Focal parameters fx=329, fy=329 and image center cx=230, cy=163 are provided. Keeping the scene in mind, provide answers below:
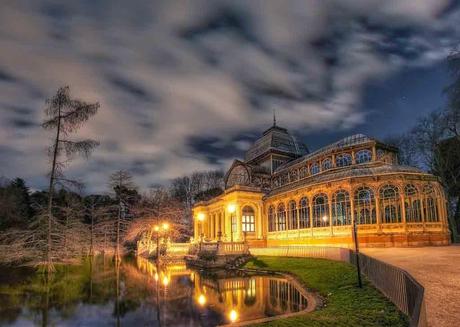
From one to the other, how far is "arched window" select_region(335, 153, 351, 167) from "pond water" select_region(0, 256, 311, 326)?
61.0ft

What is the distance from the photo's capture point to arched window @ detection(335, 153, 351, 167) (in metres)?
33.8

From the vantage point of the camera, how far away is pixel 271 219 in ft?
128

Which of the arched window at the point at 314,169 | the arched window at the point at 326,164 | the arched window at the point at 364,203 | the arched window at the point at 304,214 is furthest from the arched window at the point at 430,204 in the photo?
the arched window at the point at 314,169

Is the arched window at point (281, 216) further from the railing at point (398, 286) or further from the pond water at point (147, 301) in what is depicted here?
the railing at point (398, 286)

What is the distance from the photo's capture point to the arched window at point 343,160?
3378 cm

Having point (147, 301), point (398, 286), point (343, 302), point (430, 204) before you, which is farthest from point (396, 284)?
point (430, 204)

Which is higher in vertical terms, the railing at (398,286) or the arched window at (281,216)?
the arched window at (281,216)

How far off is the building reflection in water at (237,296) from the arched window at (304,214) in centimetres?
1386

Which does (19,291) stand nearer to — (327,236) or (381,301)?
(381,301)

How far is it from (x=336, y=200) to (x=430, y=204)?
7.37 meters

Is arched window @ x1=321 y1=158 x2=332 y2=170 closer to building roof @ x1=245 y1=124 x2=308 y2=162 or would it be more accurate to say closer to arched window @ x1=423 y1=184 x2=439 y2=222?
arched window @ x1=423 y1=184 x2=439 y2=222

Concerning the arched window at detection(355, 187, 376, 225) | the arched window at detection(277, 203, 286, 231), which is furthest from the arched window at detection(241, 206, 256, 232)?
the arched window at detection(355, 187, 376, 225)

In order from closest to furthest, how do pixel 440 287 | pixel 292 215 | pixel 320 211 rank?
pixel 440 287 → pixel 320 211 → pixel 292 215

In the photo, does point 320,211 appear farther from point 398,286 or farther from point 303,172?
point 398,286
